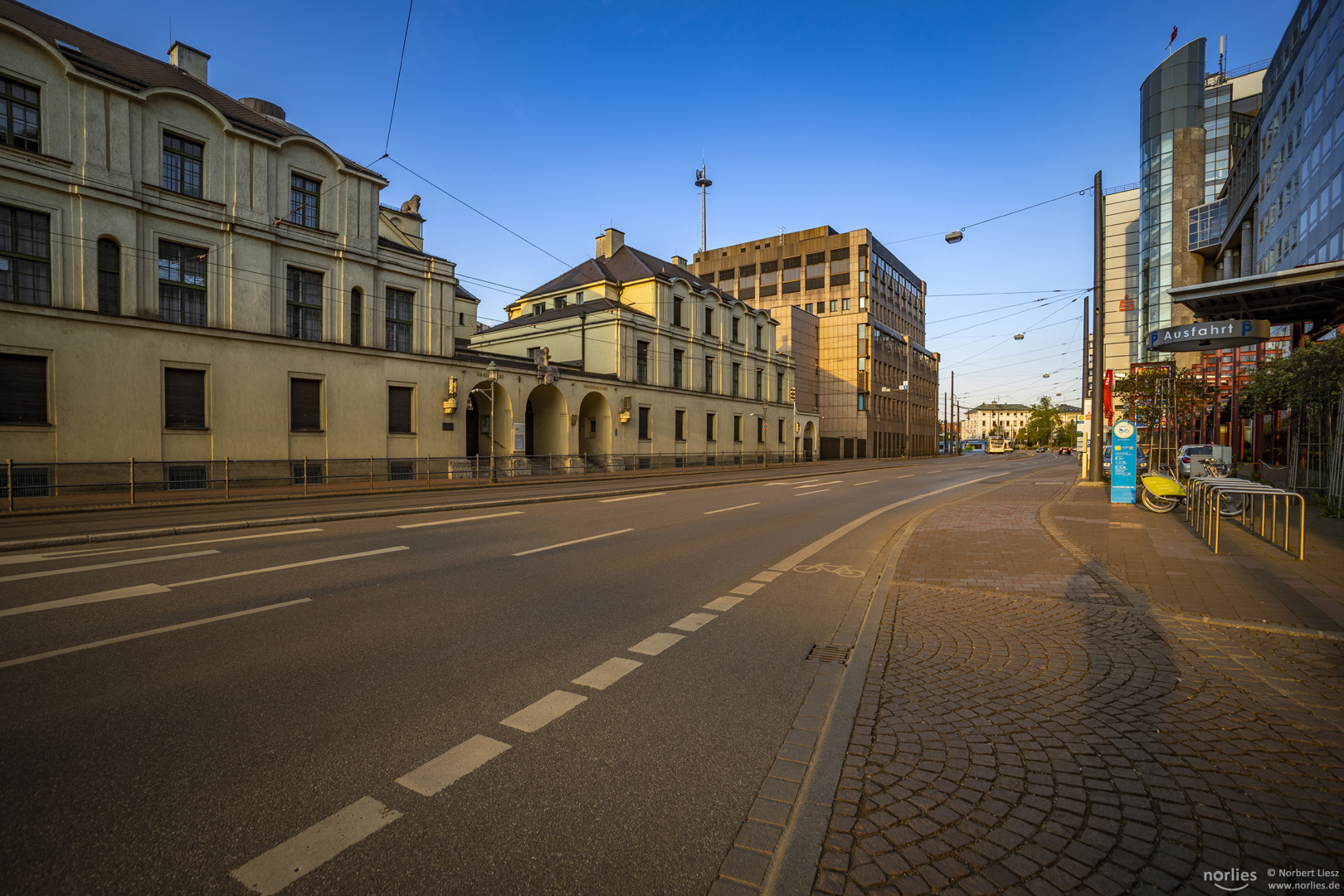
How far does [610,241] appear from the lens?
159 ft

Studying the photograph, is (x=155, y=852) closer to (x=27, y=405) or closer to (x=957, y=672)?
(x=957, y=672)

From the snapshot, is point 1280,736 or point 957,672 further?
point 957,672

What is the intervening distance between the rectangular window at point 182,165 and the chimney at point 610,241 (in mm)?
30110

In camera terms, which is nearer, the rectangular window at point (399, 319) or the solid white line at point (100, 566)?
the solid white line at point (100, 566)

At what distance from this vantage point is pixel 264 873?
236 cm

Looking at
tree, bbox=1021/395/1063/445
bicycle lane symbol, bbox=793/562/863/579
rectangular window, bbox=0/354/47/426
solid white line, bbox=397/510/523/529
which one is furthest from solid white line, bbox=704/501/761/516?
tree, bbox=1021/395/1063/445

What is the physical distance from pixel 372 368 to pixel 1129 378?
1635 inches

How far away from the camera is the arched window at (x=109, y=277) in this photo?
1875 centimetres

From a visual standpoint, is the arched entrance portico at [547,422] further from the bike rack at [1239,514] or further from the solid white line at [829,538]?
the bike rack at [1239,514]

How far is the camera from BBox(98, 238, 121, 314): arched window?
61.5 feet

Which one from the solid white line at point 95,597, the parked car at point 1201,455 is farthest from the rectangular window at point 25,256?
the parked car at point 1201,455

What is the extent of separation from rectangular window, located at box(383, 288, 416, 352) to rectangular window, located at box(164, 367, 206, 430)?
22.4ft

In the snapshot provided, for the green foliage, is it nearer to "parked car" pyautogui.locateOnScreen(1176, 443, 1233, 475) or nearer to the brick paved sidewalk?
"parked car" pyautogui.locateOnScreen(1176, 443, 1233, 475)

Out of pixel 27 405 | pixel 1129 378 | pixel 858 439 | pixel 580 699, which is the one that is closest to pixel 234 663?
pixel 580 699
